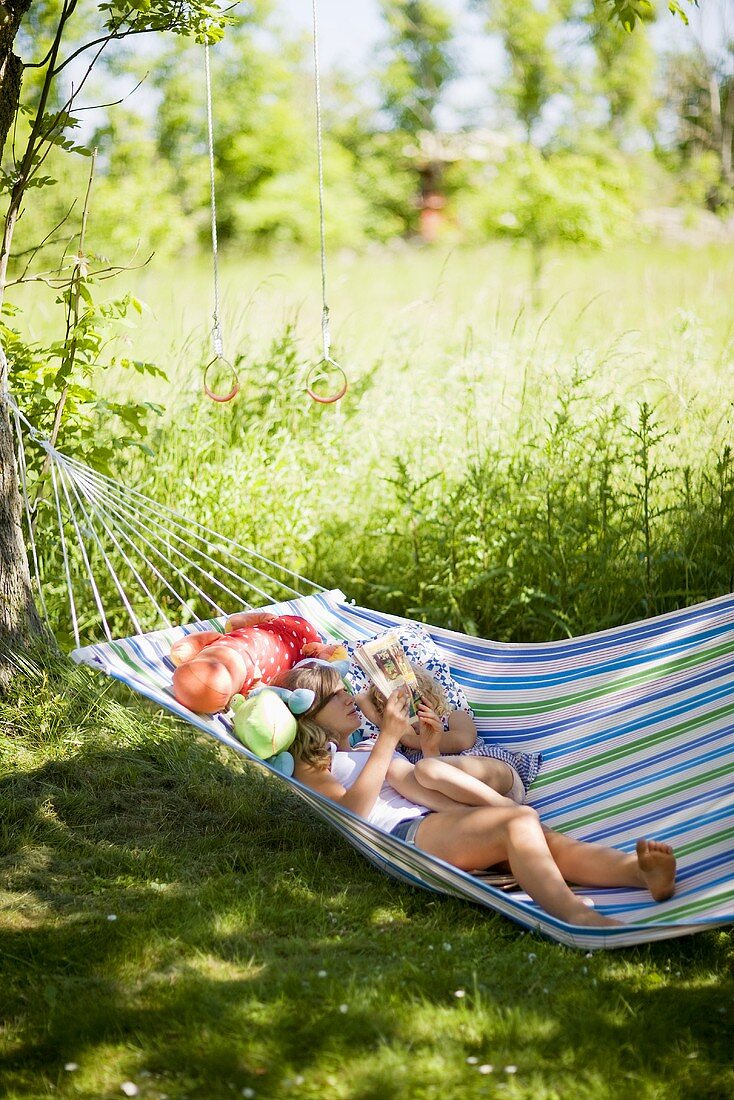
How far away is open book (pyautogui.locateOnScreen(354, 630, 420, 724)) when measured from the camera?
2.31 m

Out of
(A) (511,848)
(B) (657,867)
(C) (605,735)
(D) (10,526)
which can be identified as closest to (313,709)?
(A) (511,848)

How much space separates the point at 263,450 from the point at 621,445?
4.22 feet

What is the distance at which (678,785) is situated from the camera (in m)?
2.17

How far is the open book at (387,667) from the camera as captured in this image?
231cm

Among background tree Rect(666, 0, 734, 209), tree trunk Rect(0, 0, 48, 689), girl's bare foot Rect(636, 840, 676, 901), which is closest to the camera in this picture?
girl's bare foot Rect(636, 840, 676, 901)

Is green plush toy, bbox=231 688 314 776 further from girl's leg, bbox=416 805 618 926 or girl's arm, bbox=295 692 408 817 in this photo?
girl's leg, bbox=416 805 618 926

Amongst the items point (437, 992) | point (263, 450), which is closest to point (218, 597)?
point (263, 450)

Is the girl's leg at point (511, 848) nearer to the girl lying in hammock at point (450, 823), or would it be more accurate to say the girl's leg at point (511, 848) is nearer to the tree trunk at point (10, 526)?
the girl lying in hammock at point (450, 823)

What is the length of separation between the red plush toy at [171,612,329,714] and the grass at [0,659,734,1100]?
0.38m

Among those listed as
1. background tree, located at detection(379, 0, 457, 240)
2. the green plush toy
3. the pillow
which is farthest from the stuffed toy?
background tree, located at detection(379, 0, 457, 240)

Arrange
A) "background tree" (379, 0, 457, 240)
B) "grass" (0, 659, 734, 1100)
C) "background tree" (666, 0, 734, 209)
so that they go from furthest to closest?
"background tree" (379, 0, 457, 240), "background tree" (666, 0, 734, 209), "grass" (0, 659, 734, 1100)

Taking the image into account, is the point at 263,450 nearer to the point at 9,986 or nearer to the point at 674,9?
the point at 674,9

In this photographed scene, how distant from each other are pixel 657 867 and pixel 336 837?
2.86 ft

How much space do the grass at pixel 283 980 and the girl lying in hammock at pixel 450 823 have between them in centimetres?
13
